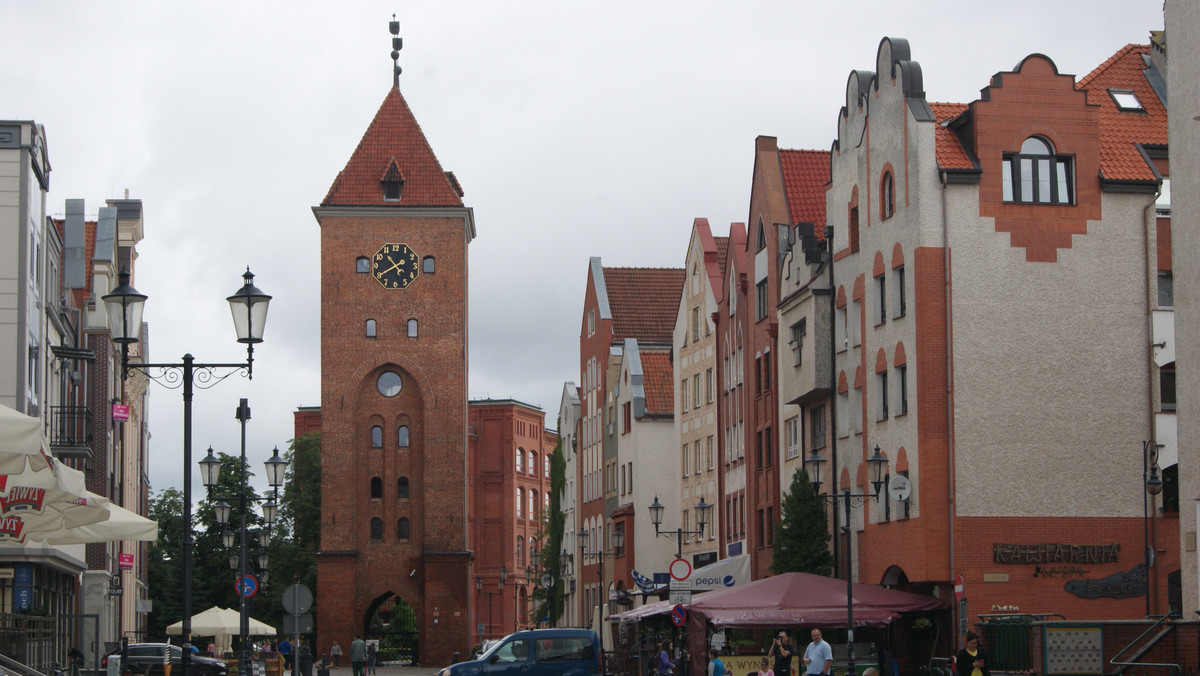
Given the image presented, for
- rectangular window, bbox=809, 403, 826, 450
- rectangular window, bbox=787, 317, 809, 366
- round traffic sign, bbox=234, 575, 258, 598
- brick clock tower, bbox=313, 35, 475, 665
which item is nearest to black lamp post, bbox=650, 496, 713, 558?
rectangular window, bbox=809, 403, 826, 450

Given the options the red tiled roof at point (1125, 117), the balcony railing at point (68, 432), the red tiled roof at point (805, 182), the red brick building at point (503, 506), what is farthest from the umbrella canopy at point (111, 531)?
the red brick building at point (503, 506)

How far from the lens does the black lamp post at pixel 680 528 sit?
41875 millimetres

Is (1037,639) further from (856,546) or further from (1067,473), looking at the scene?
(856,546)

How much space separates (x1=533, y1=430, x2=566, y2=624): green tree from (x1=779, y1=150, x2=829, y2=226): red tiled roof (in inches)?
1231

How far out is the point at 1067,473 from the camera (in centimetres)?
3291

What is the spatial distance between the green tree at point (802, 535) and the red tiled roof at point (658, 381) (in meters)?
24.0

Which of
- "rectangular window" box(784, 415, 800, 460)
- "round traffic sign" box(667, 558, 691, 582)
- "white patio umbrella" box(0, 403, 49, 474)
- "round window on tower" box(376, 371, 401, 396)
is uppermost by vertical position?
"round window on tower" box(376, 371, 401, 396)

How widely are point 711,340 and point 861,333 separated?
1727 centimetres

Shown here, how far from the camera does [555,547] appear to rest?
261 ft

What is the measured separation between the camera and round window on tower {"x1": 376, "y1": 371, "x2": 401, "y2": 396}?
77000mm

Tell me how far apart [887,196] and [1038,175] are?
3.31 metres

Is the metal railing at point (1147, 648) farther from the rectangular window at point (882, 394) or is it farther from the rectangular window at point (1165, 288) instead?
the rectangular window at point (882, 394)

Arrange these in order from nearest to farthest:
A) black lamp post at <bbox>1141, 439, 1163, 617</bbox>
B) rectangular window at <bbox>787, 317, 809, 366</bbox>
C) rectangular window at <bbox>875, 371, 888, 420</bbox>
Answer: black lamp post at <bbox>1141, 439, 1163, 617</bbox>
rectangular window at <bbox>875, 371, 888, 420</bbox>
rectangular window at <bbox>787, 317, 809, 366</bbox>

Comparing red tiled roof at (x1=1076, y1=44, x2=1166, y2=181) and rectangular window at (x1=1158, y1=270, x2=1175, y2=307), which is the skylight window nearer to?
red tiled roof at (x1=1076, y1=44, x2=1166, y2=181)
